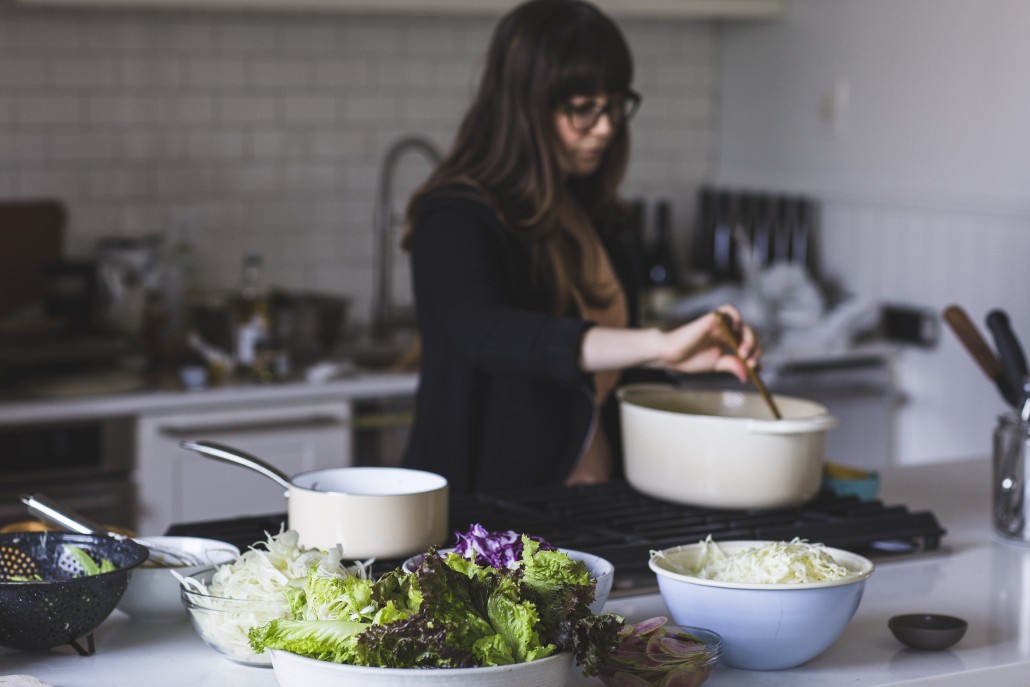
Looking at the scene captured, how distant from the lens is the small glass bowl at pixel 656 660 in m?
1.24

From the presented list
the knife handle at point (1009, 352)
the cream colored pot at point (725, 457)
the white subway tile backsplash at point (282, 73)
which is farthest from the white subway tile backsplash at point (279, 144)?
the knife handle at point (1009, 352)

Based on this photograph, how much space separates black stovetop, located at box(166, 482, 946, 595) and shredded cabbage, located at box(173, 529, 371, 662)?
0.97 feet

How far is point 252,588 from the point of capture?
4.32 ft

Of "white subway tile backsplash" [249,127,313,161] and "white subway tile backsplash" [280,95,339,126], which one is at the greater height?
"white subway tile backsplash" [280,95,339,126]

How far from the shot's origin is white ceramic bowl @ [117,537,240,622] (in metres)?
1.44

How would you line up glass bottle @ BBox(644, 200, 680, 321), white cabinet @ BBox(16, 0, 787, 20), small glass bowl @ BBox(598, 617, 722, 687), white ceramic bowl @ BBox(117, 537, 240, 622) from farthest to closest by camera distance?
glass bottle @ BBox(644, 200, 680, 321) → white cabinet @ BBox(16, 0, 787, 20) → white ceramic bowl @ BBox(117, 537, 240, 622) → small glass bowl @ BBox(598, 617, 722, 687)

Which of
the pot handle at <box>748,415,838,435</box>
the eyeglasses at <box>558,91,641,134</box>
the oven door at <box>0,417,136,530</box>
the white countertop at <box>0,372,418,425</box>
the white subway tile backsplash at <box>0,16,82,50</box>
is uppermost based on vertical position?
the white subway tile backsplash at <box>0,16,82,50</box>

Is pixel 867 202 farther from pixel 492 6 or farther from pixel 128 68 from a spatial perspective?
pixel 128 68

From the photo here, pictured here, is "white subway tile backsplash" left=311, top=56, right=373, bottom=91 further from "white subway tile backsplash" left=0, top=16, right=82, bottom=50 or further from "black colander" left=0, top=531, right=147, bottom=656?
"black colander" left=0, top=531, right=147, bottom=656

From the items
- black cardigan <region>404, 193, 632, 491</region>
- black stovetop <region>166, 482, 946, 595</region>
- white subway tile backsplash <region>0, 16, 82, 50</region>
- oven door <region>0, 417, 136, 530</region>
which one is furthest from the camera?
white subway tile backsplash <region>0, 16, 82, 50</region>

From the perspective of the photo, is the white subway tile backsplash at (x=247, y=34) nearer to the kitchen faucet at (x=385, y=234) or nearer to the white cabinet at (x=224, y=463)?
the kitchen faucet at (x=385, y=234)

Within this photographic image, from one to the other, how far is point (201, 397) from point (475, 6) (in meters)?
1.32

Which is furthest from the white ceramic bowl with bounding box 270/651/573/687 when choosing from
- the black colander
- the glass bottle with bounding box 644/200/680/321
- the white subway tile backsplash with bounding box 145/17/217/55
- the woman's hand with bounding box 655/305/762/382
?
the glass bottle with bounding box 644/200/680/321

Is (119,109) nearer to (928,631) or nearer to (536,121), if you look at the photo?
(536,121)
